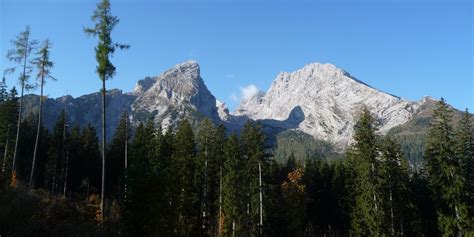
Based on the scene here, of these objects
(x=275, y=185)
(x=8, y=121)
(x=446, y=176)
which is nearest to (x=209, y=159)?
(x=275, y=185)

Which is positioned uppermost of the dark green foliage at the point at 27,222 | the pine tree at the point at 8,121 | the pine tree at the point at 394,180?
the pine tree at the point at 8,121

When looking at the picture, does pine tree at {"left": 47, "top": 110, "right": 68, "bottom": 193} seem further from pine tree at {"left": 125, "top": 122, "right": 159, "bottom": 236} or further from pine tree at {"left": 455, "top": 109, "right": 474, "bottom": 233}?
pine tree at {"left": 455, "top": 109, "right": 474, "bottom": 233}

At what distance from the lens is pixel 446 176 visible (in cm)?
4006

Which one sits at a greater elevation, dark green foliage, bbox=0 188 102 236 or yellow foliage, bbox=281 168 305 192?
yellow foliage, bbox=281 168 305 192

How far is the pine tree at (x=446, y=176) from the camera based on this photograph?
3897 cm

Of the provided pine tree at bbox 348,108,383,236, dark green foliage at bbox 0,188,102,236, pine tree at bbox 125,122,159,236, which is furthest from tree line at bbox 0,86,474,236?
dark green foliage at bbox 0,188,102,236

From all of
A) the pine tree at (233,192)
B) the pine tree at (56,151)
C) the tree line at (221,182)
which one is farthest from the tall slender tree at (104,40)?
the pine tree at (56,151)

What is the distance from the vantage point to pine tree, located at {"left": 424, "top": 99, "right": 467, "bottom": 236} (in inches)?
1534

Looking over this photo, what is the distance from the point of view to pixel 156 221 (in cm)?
1866

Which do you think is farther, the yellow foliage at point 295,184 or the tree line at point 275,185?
the yellow foliage at point 295,184

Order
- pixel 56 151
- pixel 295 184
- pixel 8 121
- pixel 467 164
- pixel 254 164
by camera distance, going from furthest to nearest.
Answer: pixel 295 184 < pixel 56 151 < pixel 8 121 < pixel 254 164 < pixel 467 164

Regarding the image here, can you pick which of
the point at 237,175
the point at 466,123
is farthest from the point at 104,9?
the point at 466,123

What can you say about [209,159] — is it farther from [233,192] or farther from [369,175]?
[369,175]

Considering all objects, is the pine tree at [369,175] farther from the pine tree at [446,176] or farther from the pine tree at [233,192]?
the pine tree at [233,192]
